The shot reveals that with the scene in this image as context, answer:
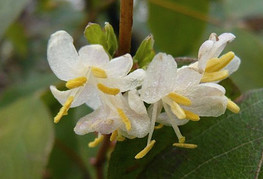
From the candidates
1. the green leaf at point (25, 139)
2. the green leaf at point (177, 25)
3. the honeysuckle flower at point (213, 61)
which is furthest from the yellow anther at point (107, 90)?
the green leaf at point (177, 25)

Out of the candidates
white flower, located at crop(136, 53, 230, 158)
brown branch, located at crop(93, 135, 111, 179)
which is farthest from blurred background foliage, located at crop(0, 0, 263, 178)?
white flower, located at crop(136, 53, 230, 158)

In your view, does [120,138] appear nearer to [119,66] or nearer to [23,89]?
[119,66]

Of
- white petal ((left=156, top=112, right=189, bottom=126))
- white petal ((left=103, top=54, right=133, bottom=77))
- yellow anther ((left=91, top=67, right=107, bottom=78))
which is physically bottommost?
white petal ((left=156, top=112, right=189, bottom=126))

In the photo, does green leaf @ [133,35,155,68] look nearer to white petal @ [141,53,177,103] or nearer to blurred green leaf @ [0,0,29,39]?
white petal @ [141,53,177,103]

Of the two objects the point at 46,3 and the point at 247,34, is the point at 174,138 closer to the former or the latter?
the point at 247,34

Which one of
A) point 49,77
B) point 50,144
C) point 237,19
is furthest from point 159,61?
point 237,19

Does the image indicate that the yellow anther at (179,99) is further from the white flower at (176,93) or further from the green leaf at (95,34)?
the green leaf at (95,34)
